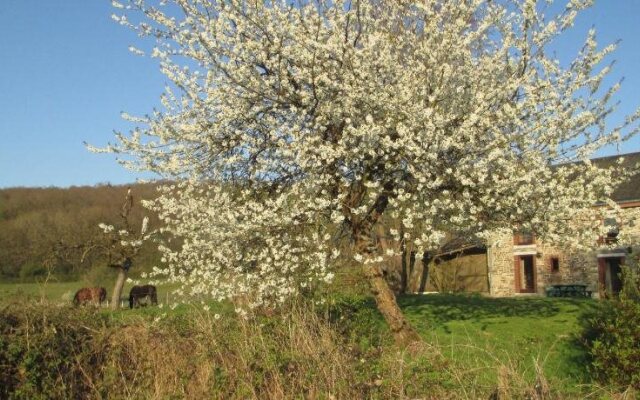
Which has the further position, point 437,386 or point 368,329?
point 368,329

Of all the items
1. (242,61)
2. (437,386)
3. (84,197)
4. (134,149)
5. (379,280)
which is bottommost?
(437,386)

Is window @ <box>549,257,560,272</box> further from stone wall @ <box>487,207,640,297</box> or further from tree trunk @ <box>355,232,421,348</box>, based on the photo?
tree trunk @ <box>355,232,421,348</box>

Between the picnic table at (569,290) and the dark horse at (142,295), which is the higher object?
the picnic table at (569,290)

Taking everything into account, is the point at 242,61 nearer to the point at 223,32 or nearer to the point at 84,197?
the point at 223,32

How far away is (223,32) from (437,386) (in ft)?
24.1

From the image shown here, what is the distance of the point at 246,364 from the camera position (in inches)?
258

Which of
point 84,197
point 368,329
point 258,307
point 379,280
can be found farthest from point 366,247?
point 84,197

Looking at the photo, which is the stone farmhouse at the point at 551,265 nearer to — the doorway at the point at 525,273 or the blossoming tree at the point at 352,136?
the doorway at the point at 525,273

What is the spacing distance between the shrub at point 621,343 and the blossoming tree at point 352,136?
167cm

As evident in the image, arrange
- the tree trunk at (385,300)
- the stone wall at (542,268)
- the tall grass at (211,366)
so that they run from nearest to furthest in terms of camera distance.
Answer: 1. the tall grass at (211,366)
2. the tree trunk at (385,300)
3. the stone wall at (542,268)

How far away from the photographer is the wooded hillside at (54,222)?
3472 centimetres

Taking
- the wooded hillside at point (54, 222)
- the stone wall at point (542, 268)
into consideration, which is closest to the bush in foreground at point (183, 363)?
the wooded hillside at point (54, 222)

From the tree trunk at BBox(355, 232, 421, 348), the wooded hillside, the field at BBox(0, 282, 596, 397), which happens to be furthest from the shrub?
the wooded hillside

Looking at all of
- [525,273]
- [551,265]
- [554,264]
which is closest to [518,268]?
[525,273]
